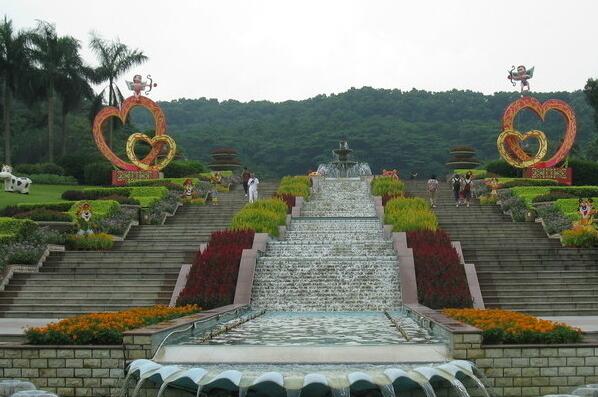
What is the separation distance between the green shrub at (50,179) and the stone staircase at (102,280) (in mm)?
18339

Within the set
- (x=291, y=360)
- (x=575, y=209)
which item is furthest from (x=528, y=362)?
(x=575, y=209)

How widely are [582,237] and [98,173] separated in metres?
27.2

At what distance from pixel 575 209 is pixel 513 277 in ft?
25.0

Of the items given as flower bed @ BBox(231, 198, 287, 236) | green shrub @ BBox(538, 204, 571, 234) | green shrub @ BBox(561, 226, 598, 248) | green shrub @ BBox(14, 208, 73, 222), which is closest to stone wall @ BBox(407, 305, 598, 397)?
green shrub @ BBox(561, 226, 598, 248)

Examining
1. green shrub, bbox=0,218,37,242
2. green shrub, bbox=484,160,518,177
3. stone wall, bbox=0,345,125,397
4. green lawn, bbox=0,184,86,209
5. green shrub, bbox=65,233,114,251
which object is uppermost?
green shrub, bbox=484,160,518,177

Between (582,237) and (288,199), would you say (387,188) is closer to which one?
(288,199)

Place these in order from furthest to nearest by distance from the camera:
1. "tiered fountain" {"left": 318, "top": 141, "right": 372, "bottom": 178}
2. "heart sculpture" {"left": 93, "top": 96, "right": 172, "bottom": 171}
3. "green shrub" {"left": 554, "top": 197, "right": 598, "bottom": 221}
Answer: "tiered fountain" {"left": 318, "top": 141, "right": 372, "bottom": 178} → "heart sculpture" {"left": 93, "top": 96, "right": 172, "bottom": 171} → "green shrub" {"left": 554, "top": 197, "right": 598, "bottom": 221}

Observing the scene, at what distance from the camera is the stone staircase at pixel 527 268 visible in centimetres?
1789

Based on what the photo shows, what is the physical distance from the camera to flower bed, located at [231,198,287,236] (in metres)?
23.4

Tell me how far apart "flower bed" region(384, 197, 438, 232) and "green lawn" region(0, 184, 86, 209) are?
1461 cm

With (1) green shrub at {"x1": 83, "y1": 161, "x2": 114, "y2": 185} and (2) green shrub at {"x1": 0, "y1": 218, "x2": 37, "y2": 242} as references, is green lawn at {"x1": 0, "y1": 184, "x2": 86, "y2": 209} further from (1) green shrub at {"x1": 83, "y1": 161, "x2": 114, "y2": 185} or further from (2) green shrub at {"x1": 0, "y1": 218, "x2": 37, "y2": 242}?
(2) green shrub at {"x1": 0, "y1": 218, "x2": 37, "y2": 242}

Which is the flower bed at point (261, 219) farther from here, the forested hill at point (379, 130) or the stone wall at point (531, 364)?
the forested hill at point (379, 130)

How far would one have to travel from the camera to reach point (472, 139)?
71938 millimetres

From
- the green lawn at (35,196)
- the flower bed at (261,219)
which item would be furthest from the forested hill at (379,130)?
the flower bed at (261,219)
